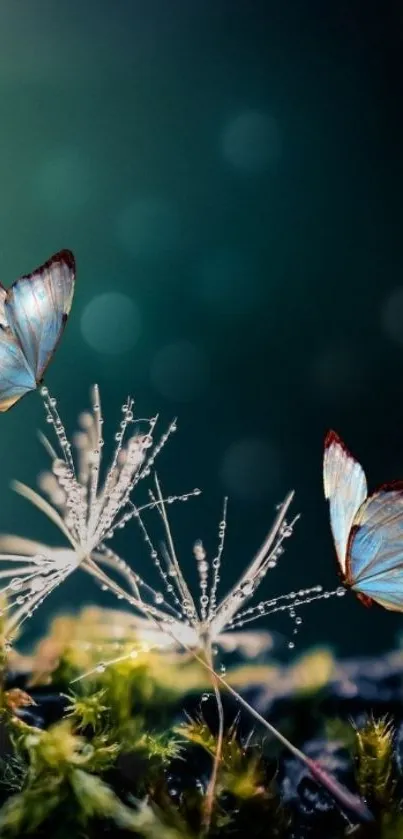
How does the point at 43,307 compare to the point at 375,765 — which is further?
the point at 43,307

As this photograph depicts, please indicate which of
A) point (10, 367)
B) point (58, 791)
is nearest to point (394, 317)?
point (10, 367)

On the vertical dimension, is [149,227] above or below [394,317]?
above

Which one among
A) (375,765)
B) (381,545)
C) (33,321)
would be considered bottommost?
(375,765)

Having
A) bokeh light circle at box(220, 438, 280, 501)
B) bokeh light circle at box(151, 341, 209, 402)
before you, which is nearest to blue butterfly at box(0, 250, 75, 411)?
bokeh light circle at box(151, 341, 209, 402)

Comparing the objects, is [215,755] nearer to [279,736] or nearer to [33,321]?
[279,736]

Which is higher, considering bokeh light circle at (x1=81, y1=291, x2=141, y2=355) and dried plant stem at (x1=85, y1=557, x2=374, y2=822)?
bokeh light circle at (x1=81, y1=291, x2=141, y2=355)

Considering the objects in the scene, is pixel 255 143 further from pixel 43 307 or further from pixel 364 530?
pixel 364 530

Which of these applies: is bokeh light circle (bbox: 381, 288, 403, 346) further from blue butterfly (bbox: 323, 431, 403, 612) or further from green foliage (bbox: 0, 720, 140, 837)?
green foliage (bbox: 0, 720, 140, 837)

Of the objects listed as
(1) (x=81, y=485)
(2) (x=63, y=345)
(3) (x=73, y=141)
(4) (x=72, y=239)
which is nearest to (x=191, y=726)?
(1) (x=81, y=485)
